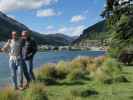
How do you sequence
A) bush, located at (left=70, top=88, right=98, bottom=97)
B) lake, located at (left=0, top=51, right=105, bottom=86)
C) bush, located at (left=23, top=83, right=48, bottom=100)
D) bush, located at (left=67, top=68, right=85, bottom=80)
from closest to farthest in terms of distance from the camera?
bush, located at (left=23, top=83, right=48, bottom=100) → bush, located at (left=70, top=88, right=98, bottom=97) → bush, located at (left=67, top=68, right=85, bottom=80) → lake, located at (left=0, top=51, right=105, bottom=86)

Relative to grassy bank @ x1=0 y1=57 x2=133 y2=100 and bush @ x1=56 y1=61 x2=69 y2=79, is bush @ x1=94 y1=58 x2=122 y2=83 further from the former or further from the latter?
bush @ x1=56 y1=61 x2=69 y2=79

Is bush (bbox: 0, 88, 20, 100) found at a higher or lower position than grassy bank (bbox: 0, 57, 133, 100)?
higher

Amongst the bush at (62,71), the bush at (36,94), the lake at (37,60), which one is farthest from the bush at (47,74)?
the bush at (36,94)

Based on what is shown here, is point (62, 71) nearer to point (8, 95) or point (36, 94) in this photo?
point (36, 94)

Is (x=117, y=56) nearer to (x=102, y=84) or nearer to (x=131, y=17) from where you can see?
(x=102, y=84)

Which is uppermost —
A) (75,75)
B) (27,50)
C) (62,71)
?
(27,50)

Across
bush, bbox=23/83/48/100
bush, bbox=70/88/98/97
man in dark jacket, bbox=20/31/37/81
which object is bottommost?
bush, bbox=70/88/98/97

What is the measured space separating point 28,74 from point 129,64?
17.5 meters

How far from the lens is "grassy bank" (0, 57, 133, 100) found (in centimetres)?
1261

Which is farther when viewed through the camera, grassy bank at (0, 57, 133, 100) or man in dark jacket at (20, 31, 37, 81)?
man in dark jacket at (20, 31, 37, 81)

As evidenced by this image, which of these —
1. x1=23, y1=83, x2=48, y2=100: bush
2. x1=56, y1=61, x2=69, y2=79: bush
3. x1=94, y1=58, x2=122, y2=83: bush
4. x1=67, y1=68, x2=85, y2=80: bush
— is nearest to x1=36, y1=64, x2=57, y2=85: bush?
x1=56, y1=61, x2=69, y2=79: bush

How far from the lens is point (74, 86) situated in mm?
17062

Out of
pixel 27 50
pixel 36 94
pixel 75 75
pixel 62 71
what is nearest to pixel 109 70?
pixel 62 71

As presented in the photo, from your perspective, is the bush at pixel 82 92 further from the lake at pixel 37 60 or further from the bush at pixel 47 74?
the lake at pixel 37 60
